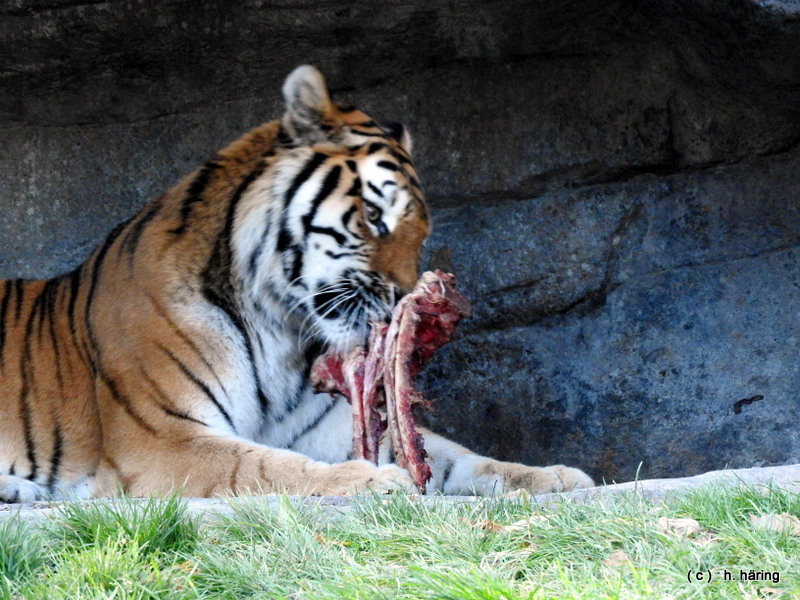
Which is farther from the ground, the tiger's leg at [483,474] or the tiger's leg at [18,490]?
the tiger's leg at [483,474]

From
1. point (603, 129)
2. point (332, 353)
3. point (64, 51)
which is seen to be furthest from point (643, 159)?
point (64, 51)

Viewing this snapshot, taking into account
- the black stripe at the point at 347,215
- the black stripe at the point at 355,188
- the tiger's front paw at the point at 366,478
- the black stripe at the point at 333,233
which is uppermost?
the black stripe at the point at 355,188

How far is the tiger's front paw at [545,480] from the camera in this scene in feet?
12.1

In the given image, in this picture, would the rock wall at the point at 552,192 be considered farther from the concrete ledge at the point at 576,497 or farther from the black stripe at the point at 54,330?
the concrete ledge at the point at 576,497

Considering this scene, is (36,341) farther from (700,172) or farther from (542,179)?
(700,172)

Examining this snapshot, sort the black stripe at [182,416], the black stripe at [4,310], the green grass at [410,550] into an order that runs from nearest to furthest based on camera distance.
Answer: the green grass at [410,550], the black stripe at [182,416], the black stripe at [4,310]

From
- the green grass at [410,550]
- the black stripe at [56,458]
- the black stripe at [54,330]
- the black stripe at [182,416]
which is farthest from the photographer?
the black stripe at [54,330]

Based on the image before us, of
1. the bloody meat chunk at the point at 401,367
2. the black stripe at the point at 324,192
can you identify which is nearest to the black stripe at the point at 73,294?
the black stripe at the point at 324,192

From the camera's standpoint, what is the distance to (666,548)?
2291 millimetres

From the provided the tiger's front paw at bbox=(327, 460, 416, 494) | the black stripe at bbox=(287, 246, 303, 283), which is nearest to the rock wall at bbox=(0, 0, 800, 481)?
the black stripe at bbox=(287, 246, 303, 283)

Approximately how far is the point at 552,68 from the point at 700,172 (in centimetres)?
85

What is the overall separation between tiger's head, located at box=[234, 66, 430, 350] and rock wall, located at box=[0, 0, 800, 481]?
84 cm

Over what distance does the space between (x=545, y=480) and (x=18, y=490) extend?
6.41ft

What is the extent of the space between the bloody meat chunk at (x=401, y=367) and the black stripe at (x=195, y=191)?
0.95 meters
